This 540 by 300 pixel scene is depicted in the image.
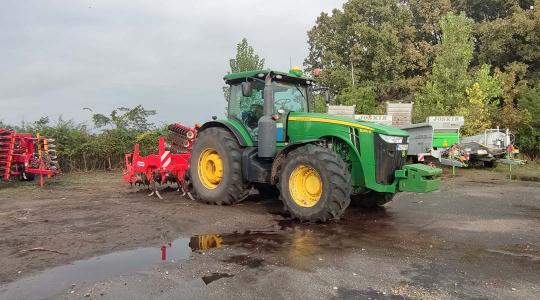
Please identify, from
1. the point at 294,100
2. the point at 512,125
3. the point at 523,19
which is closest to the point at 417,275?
the point at 294,100

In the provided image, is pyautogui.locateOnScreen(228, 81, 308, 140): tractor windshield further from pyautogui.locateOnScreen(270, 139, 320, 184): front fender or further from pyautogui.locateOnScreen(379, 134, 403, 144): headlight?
pyautogui.locateOnScreen(379, 134, 403, 144): headlight

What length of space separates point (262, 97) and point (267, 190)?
2.20 metres

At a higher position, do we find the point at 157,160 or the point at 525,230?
the point at 157,160

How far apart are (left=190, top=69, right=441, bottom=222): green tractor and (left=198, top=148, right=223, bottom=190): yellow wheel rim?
0.06 feet

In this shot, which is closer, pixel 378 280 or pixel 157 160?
pixel 378 280

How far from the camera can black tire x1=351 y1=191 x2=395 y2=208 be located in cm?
844

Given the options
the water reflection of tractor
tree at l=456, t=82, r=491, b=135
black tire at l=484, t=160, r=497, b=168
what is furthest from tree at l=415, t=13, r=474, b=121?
the water reflection of tractor

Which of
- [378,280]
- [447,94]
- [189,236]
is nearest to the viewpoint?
[378,280]

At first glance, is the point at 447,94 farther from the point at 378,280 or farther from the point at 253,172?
the point at 378,280

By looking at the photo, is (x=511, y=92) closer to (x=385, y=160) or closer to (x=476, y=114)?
(x=476, y=114)

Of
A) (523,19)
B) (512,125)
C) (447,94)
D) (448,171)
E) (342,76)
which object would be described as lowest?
(448,171)

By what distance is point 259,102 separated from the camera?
27.9 ft

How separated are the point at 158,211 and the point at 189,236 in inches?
75.0

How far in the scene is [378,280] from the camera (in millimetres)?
4520
